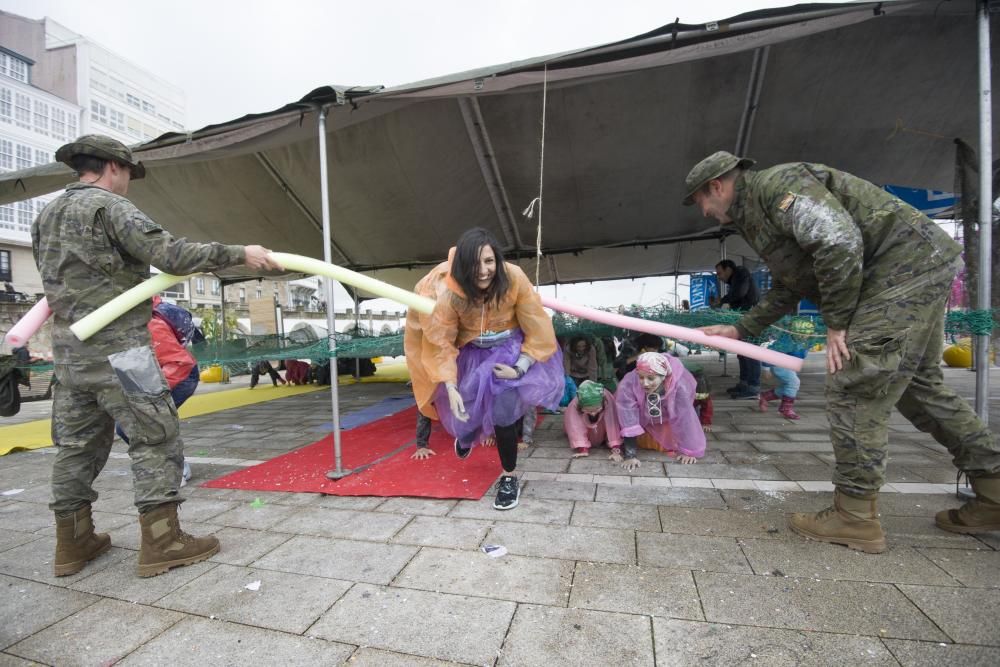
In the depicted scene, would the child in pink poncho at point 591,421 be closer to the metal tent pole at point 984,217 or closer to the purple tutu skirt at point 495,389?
the purple tutu skirt at point 495,389

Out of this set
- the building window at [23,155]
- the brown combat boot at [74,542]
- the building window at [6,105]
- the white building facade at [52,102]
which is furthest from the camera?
the building window at [23,155]

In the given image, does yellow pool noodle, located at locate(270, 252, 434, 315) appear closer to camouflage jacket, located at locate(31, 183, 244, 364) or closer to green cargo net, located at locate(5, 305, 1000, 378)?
camouflage jacket, located at locate(31, 183, 244, 364)

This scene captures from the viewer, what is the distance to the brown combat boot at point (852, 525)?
194cm

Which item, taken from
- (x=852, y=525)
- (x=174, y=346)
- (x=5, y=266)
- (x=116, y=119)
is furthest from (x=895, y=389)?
(x=116, y=119)

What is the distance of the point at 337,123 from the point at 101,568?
135 inches

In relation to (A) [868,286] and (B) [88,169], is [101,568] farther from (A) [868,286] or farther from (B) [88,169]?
(A) [868,286]

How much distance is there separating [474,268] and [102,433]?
1893mm

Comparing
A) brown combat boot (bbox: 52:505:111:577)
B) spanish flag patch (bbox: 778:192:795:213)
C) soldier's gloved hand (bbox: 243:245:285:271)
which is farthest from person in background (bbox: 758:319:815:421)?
brown combat boot (bbox: 52:505:111:577)

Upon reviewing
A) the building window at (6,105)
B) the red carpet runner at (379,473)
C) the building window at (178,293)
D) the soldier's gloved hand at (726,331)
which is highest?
the building window at (6,105)

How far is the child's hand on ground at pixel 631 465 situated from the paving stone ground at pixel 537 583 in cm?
13

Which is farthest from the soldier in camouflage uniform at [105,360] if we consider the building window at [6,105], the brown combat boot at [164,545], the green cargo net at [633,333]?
the building window at [6,105]

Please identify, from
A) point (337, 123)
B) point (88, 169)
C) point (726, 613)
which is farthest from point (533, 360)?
point (337, 123)

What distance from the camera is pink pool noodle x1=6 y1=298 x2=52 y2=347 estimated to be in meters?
2.01

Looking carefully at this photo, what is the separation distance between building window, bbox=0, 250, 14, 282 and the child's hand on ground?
3463cm
